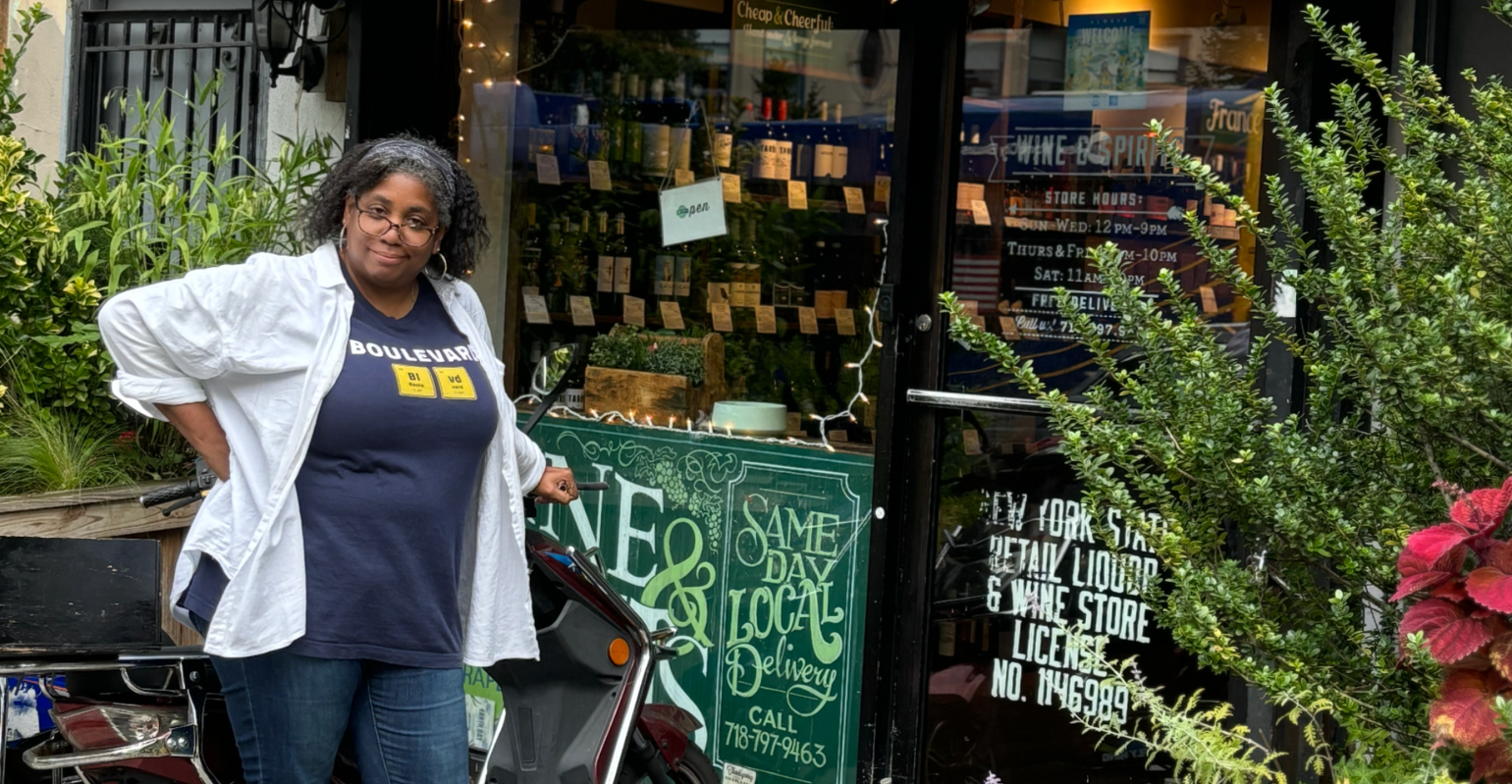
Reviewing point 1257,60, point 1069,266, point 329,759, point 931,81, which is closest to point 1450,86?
point 1257,60

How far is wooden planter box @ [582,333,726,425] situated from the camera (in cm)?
522

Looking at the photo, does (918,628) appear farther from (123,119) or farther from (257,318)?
(123,119)

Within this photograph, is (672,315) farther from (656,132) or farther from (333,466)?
(333,466)

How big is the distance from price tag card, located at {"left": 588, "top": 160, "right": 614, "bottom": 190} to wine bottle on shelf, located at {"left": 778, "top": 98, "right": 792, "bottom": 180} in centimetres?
73

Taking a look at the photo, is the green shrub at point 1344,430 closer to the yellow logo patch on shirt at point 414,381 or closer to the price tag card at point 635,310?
the yellow logo patch on shirt at point 414,381

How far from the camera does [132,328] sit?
2891 millimetres

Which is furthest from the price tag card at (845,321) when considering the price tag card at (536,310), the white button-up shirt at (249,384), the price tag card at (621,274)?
the white button-up shirt at (249,384)

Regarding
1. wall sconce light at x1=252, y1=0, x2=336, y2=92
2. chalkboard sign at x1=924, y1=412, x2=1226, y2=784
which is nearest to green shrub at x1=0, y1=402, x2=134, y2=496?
wall sconce light at x1=252, y1=0, x2=336, y2=92

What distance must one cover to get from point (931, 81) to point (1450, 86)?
1.46 metres

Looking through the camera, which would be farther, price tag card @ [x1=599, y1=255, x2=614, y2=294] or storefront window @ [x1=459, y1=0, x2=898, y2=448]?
price tag card @ [x1=599, y1=255, x2=614, y2=294]

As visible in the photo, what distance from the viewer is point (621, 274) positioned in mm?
5492

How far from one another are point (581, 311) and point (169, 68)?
2.20 meters

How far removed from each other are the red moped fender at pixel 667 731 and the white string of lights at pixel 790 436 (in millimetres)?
1042

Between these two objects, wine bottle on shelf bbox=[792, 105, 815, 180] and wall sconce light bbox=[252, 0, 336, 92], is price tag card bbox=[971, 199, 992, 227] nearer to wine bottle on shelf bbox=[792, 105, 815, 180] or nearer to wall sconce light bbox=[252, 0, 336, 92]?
wine bottle on shelf bbox=[792, 105, 815, 180]
